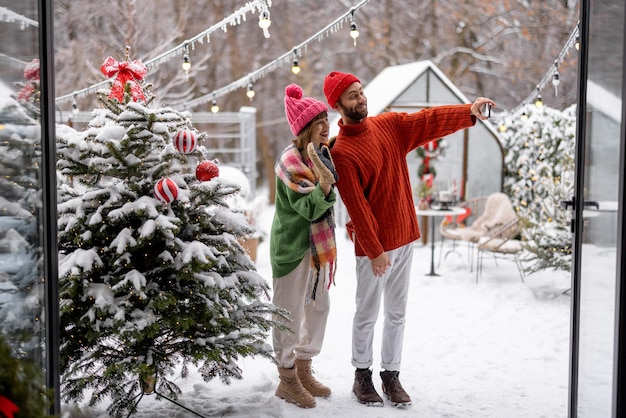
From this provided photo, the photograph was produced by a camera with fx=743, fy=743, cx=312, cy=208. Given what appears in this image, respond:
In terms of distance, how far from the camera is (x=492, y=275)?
847 cm

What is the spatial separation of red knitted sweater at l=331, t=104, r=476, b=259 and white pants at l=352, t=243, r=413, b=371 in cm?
15

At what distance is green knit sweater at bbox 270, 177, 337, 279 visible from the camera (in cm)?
415

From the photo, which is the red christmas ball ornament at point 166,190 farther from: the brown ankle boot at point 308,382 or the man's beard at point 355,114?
the brown ankle boot at point 308,382

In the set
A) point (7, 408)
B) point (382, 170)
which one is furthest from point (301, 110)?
point (7, 408)

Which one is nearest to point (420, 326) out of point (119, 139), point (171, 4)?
point (119, 139)

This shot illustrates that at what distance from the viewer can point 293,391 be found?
427cm

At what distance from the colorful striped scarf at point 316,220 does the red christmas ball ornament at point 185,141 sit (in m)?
0.60

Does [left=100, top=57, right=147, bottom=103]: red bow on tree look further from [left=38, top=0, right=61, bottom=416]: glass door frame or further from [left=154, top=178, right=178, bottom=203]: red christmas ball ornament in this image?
[left=38, top=0, right=61, bottom=416]: glass door frame

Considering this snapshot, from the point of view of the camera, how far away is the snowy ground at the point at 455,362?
4219 mm

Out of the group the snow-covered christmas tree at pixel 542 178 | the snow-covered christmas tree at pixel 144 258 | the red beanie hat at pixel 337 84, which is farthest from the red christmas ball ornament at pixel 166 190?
the snow-covered christmas tree at pixel 542 178

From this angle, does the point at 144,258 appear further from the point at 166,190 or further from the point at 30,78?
the point at 30,78

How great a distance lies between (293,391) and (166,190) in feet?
4.76

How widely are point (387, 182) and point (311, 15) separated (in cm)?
Answer: 1336

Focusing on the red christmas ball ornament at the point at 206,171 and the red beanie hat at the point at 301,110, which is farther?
the red beanie hat at the point at 301,110
